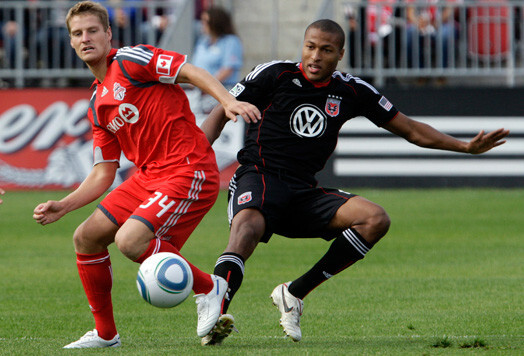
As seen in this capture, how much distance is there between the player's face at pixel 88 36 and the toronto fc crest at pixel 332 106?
1547 mm

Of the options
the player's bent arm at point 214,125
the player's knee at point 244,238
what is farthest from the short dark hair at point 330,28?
the player's knee at point 244,238

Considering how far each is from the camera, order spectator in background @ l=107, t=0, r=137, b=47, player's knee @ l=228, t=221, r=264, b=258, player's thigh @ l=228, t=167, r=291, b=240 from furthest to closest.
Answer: spectator in background @ l=107, t=0, r=137, b=47
player's thigh @ l=228, t=167, r=291, b=240
player's knee @ l=228, t=221, r=264, b=258

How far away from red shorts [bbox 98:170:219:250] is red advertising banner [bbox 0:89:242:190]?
8891mm

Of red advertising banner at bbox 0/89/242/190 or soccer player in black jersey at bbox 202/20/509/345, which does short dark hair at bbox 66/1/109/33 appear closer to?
soccer player in black jersey at bbox 202/20/509/345

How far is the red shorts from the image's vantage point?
5.36 meters

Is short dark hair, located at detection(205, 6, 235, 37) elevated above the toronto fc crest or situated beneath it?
elevated above

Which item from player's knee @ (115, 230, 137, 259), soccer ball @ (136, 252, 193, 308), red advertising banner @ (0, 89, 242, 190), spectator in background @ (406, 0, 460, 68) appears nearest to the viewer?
soccer ball @ (136, 252, 193, 308)

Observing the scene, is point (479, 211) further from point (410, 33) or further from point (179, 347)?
point (179, 347)

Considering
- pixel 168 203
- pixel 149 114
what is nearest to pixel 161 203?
pixel 168 203

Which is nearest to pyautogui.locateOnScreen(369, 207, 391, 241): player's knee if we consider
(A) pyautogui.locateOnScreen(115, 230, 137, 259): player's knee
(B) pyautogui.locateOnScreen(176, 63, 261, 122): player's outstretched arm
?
(B) pyautogui.locateOnScreen(176, 63, 261, 122): player's outstretched arm

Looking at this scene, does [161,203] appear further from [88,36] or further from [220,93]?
[88,36]

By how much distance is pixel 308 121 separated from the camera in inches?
245

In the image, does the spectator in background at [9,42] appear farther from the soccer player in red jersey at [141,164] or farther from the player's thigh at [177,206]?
the player's thigh at [177,206]

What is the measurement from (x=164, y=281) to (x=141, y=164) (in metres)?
0.90
